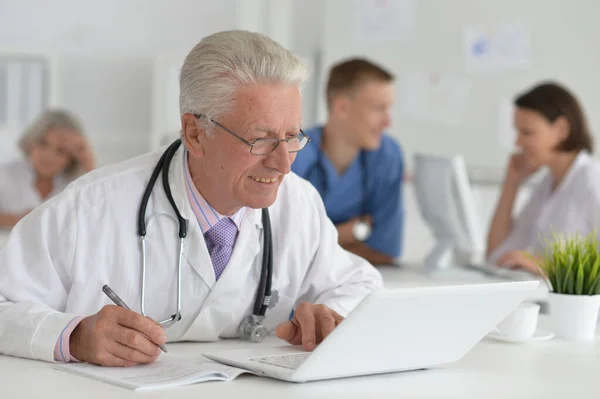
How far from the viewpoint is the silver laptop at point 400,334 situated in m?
1.18

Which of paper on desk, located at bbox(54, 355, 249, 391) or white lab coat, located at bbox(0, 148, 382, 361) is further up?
white lab coat, located at bbox(0, 148, 382, 361)

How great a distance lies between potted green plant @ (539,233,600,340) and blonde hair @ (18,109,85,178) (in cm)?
295

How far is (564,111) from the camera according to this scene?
A: 3338 millimetres

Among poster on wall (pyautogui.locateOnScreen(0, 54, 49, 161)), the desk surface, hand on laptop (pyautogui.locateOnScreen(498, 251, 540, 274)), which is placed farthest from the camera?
poster on wall (pyautogui.locateOnScreen(0, 54, 49, 161))

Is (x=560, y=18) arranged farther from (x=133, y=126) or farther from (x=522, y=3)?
(x=133, y=126)

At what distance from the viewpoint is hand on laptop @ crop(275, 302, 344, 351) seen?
1464 mm

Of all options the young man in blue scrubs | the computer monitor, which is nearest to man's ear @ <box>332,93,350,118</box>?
the young man in blue scrubs

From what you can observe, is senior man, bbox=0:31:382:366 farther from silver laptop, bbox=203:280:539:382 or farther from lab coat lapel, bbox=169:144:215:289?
silver laptop, bbox=203:280:539:382

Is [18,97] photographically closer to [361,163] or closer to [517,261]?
[361,163]

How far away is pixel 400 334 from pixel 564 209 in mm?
2087

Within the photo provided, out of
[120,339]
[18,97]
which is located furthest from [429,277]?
[18,97]

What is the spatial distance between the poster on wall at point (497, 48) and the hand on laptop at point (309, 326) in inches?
131

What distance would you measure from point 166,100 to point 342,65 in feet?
5.33

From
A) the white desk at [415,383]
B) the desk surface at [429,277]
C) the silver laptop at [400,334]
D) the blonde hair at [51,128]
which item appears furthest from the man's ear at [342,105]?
the silver laptop at [400,334]
